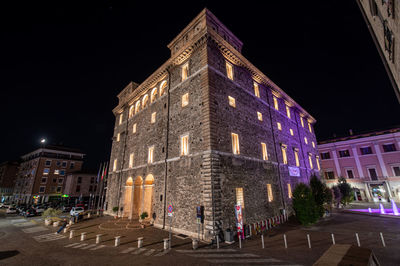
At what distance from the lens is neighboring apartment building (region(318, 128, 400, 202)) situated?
1236 inches

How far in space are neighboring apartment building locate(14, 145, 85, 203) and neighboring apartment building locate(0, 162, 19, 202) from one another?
12.5m

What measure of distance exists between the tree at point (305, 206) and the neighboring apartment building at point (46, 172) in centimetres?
6037

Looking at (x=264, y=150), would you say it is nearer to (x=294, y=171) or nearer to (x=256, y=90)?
(x=294, y=171)

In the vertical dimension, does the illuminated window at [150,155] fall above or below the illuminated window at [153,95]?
below

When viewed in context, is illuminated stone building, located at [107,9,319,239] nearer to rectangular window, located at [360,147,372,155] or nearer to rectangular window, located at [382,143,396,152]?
rectangular window, located at [360,147,372,155]

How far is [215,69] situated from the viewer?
52.6ft

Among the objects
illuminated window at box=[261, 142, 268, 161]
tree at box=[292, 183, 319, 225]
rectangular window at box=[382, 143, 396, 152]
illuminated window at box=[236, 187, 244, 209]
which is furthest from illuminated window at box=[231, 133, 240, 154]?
rectangular window at box=[382, 143, 396, 152]

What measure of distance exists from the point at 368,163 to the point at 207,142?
38796mm

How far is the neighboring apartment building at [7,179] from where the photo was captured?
206 feet

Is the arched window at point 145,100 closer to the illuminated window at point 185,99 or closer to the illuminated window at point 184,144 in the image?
the illuminated window at point 185,99

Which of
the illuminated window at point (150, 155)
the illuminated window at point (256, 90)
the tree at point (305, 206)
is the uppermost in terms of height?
the illuminated window at point (256, 90)

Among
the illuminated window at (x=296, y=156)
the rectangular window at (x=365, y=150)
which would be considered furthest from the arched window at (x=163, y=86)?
the rectangular window at (x=365, y=150)

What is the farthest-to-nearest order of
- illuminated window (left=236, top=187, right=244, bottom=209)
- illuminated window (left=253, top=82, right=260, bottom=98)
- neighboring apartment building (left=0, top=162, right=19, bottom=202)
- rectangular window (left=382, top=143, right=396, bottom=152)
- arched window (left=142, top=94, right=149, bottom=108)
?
neighboring apartment building (left=0, top=162, right=19, bottom=202) → rectangular window (left=382, top=143, right=396, bottom=152) → arched window (left=142, top=94, right=149, bottom=108) → illuminated window (left=253, top=82, right=260, bottom=98) → illuminated window (left=236, top=187, right=244, bottom=209)

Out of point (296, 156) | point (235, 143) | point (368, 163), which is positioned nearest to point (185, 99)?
point (235, 143)
